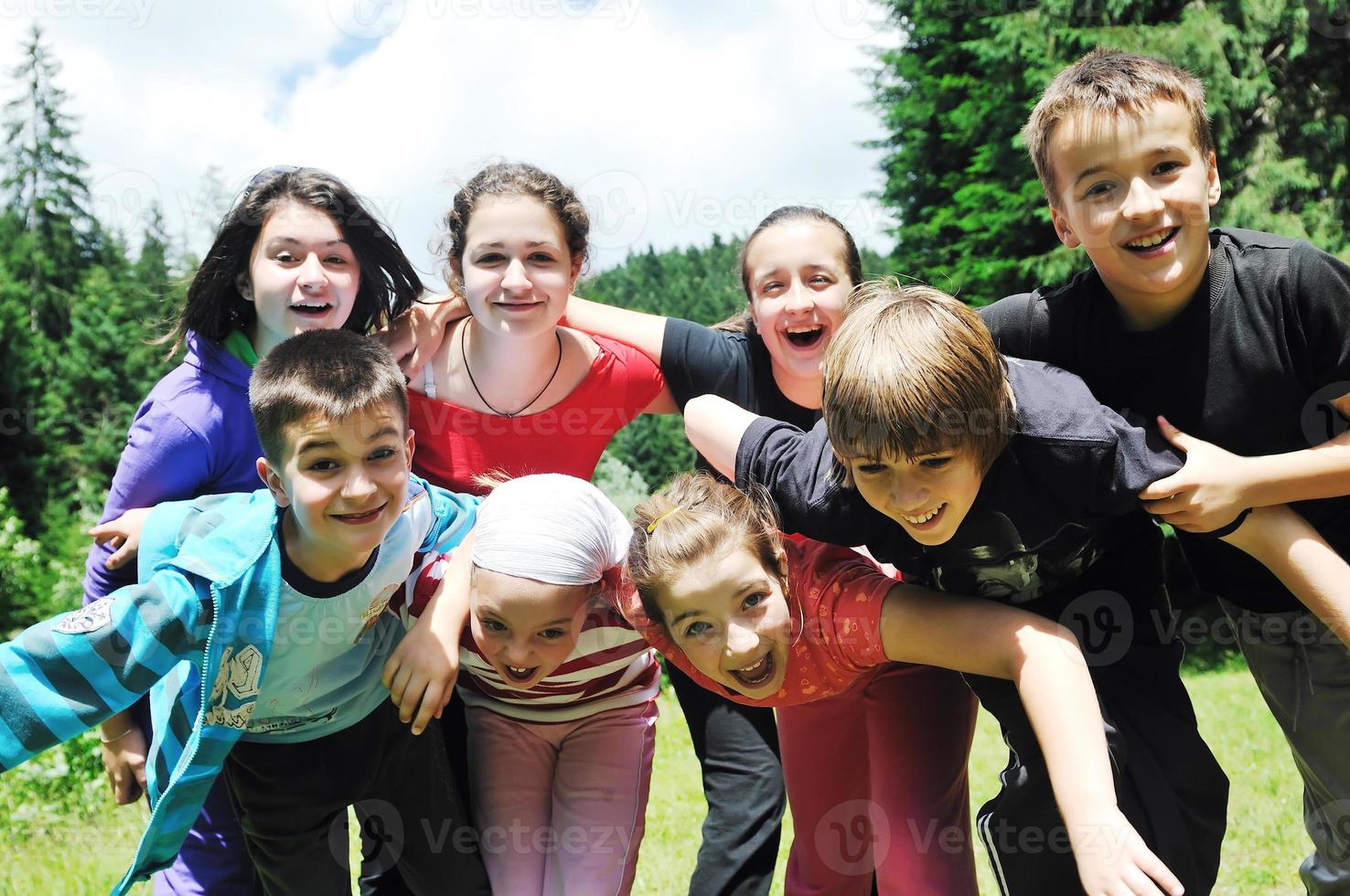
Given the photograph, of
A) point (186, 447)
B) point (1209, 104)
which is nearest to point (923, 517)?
point (186, 447)

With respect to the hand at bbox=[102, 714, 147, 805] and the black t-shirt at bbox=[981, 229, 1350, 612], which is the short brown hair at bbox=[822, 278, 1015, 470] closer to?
the black t-shirt at bbox=[981, 229, 1350, 612]

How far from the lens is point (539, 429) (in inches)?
127

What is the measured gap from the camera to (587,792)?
2.82 meters

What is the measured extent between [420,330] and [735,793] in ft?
5.58

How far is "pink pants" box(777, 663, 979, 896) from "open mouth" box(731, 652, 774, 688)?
1.21 ft

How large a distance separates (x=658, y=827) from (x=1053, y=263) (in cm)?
872

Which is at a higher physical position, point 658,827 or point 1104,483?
point 1104,483

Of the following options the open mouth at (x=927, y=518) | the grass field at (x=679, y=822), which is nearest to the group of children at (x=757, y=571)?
the open mouth at (x=927, y=518)

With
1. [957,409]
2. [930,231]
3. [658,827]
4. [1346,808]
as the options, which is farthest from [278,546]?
[930,231]

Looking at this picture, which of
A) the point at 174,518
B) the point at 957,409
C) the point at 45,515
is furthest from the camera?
the point at 45,515

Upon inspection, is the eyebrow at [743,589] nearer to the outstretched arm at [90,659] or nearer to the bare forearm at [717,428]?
the bare forearm at [717,428]

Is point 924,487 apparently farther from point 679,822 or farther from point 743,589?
point 679,822

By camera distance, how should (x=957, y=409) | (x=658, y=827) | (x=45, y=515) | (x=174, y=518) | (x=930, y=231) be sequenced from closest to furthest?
(x=957, y=409) < (x=174, y=518) < (x=658, y=827) < (x=930, y=231) < (x=45, y=515)

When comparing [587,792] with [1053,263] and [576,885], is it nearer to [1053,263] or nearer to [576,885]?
[576,885]
